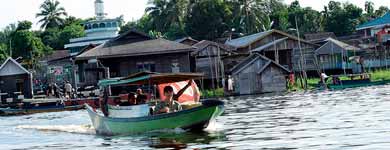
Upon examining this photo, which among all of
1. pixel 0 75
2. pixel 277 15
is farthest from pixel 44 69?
pixel 277 15

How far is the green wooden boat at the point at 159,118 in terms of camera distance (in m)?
19.3

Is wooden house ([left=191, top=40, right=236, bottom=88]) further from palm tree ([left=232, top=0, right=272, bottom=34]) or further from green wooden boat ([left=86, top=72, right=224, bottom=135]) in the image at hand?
green wooden boat ([left=86, top=72, right=224, bottom=135])

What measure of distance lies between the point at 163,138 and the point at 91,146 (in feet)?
→ 6.06

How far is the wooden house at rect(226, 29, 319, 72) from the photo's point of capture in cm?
6233

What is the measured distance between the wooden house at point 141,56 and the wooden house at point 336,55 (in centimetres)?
1567

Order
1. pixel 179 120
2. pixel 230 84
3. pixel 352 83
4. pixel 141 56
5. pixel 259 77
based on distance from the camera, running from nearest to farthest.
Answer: pixel 179 120
pixel 352 83
pixel 141 56
pixel 259 77
pixel 230 84

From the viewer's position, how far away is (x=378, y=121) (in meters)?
18.9

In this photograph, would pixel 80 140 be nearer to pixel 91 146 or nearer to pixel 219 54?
pixel 91 146

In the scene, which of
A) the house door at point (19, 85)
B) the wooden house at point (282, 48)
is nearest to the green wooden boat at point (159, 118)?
the house door at point (19, 85)

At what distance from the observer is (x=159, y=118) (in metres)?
19.8

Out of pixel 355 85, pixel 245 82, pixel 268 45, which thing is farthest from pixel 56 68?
pixel 355 85

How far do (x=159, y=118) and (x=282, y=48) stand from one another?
143 ft

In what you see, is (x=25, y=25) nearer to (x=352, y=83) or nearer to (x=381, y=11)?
(x=381, y=11)

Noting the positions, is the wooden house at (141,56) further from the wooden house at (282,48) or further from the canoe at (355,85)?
the canoe at (355,85)
